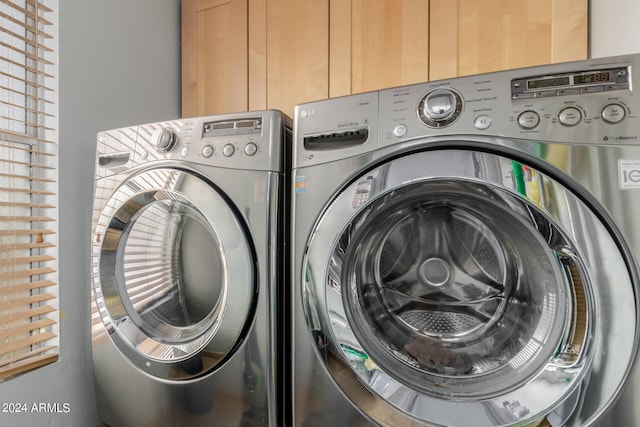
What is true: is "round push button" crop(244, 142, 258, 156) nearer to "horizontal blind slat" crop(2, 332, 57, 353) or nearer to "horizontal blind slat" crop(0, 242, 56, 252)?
"horizontal blind slat" crop(0, 242, 56, 252)

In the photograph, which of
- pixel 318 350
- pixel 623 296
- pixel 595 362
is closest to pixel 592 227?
pixel 623 296

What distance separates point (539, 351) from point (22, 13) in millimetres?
1664

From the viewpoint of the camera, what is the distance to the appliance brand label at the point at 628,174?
0.57 metres

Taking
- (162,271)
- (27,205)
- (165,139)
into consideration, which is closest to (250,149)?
(165,139)

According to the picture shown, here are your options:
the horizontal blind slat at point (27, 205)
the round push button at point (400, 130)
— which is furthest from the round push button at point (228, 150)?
the horizontal blind slat at point (27, 205)

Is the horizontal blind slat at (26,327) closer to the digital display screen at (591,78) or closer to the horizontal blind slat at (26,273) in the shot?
the horizontal blind slat at (26,273)

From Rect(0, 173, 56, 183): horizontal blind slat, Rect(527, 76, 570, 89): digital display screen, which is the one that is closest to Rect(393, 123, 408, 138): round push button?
Rect(527, 76, 570, 89): digital display screen

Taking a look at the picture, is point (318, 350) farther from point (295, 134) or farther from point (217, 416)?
point (295, 134)

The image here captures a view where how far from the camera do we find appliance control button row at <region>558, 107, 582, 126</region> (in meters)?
0.60

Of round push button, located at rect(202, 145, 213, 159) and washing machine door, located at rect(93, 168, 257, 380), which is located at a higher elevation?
round push button, located at rect(202, 145, 213, 159)

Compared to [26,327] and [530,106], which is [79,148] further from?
[530,106]

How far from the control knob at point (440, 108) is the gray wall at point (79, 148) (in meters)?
1.12

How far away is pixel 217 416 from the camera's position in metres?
0.85

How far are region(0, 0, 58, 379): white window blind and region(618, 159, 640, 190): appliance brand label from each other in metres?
1.45
